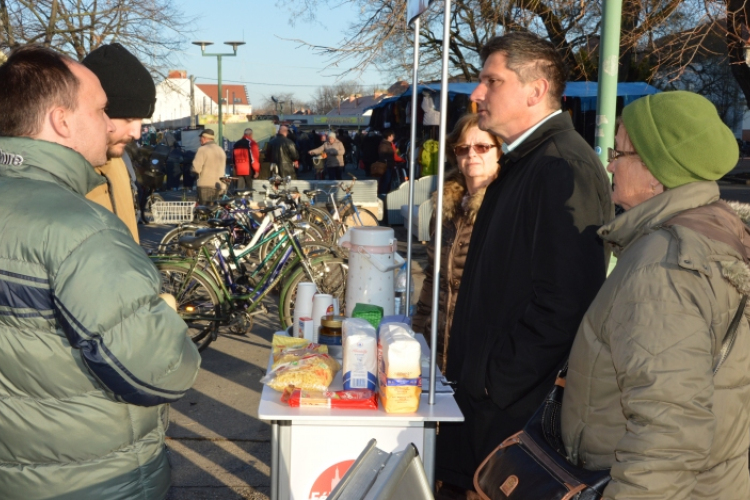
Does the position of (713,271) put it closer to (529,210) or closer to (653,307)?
(653,307)

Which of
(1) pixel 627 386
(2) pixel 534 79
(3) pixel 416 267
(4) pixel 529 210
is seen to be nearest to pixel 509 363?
(4) pixel 529 210

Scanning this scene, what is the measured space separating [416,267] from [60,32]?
41.5 feet

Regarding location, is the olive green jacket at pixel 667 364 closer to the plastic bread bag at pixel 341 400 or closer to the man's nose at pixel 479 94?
the plastic bread bag at pixel 341 400

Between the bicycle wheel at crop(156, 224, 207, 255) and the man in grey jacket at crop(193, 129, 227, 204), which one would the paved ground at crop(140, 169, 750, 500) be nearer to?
the bicycle wheel at crop(156, 224, 207, 255)

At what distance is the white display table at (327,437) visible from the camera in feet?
7.51

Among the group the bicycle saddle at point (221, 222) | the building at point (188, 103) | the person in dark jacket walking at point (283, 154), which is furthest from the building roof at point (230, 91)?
the bicycle saddle at point (221, 222)

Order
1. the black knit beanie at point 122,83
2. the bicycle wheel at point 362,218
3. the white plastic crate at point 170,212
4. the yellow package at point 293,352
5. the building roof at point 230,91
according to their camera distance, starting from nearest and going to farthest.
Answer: the yellow package at point 293,352 → the black knit beanie at point 122,83 → the bicycle wheel at point 362,218 → the white plastic crate at point 170,212 → the building roof at point 230,91

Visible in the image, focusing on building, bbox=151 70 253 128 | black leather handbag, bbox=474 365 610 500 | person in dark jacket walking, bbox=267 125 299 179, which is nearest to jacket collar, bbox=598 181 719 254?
black leather handbag, bbox=474 365 610 500

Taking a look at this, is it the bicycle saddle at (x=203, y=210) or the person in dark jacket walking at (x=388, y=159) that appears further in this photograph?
the person in dark jacket walking at (x=388, y=159)

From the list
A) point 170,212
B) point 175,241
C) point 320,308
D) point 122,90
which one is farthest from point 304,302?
point 170,212

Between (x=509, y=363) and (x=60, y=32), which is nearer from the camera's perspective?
(x=509, y=363)

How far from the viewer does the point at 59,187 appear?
1.78 meters

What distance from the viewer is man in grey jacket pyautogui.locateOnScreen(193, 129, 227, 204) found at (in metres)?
13.5

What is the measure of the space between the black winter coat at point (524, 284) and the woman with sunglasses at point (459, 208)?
0.41 m
